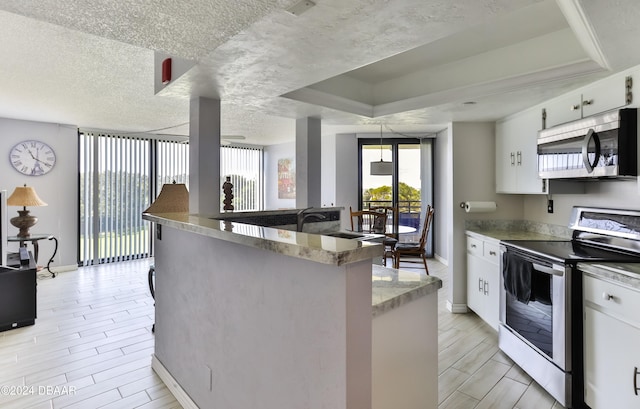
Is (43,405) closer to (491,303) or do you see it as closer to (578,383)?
(578,383)

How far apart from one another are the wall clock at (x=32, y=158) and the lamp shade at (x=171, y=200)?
386 centimetres

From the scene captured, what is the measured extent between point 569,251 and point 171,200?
3054 mm

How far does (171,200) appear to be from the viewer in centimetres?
289

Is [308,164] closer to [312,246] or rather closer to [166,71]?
[166,71]

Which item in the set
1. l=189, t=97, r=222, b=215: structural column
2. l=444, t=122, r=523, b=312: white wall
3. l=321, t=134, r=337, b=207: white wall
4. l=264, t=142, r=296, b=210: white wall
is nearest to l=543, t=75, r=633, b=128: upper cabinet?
l=444, t=122, r=523, b=312: white wall

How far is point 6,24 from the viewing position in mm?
2223

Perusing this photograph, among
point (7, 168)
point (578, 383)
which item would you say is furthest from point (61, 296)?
point (578, 383)

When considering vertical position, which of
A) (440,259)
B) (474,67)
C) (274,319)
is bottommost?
(440,259)

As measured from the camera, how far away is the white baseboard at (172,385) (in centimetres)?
207

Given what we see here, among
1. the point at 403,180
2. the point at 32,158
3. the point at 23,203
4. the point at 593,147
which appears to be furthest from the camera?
the point at 403,180

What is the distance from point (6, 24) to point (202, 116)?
132 cm

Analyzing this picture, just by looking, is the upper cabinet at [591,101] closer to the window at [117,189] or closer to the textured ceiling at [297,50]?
the textured ceiling at [297,50]

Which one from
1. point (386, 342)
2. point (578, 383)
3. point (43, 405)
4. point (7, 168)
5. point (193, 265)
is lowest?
point (43, 405)

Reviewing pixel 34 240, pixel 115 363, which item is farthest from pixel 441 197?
pixel 34 240
